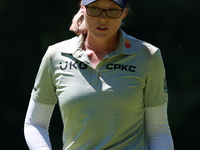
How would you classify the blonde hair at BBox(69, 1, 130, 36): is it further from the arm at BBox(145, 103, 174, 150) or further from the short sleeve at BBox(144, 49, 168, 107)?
the arm at BBox(145, 103, 174, 150)

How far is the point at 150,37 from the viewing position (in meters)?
3.79

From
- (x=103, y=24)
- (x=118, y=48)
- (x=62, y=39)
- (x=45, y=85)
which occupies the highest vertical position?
(x=103, y=24)

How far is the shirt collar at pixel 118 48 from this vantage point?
6.23 ft

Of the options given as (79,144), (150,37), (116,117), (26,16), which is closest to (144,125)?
(116,117)

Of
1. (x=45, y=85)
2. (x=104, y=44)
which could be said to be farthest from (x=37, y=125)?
(x=104, y=44)

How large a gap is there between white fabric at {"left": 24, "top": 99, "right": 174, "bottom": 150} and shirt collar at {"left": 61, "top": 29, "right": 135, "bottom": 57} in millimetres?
314

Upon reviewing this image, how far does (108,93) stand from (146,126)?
30 centimetres

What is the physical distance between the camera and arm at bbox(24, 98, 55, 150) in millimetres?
1958

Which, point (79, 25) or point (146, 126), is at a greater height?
point (79, 25)

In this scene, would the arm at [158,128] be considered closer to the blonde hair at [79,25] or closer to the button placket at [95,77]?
the button placket at [95,77]

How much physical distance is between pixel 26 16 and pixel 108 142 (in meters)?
2.46

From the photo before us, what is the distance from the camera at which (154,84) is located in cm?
186

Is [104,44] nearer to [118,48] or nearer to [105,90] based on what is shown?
[118,48]

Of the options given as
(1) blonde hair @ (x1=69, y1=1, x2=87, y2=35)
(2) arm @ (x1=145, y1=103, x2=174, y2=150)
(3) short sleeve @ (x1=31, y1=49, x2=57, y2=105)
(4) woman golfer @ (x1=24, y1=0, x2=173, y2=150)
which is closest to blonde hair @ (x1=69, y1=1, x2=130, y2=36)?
(1) blonde hair @ (x1=69, y1=1, x2=87, y2=35)
